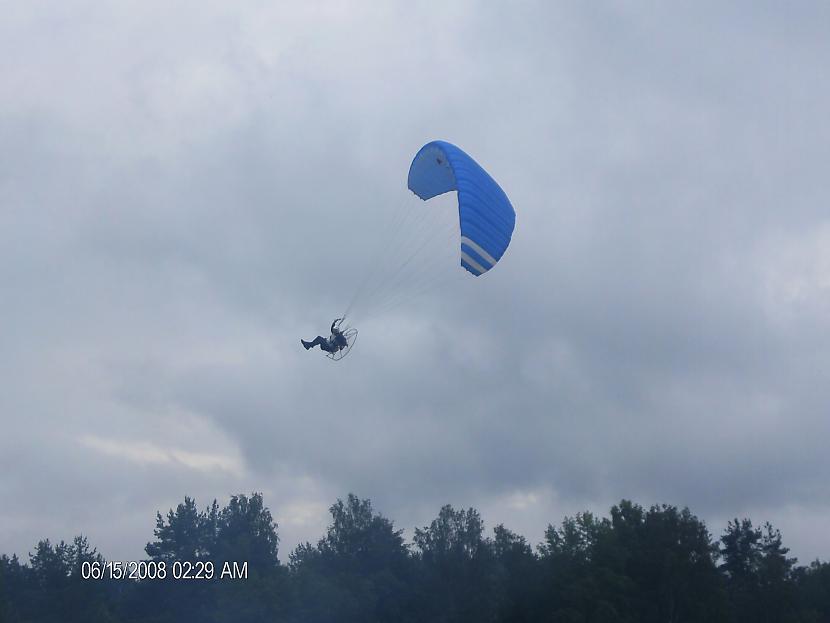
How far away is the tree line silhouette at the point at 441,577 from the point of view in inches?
1801

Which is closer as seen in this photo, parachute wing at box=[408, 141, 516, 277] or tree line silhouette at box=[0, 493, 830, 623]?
parachute wing at box=[408, 141, 516, 277]

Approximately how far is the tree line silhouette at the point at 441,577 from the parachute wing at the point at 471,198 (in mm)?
24070

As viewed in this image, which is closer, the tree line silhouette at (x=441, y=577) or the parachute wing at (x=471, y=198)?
the parachute wing at (x=471, y=198)

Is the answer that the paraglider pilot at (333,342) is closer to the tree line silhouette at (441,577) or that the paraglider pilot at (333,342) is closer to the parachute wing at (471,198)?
the parachute wing at (471,198)

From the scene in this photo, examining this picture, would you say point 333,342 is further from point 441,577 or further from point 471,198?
point 441,577

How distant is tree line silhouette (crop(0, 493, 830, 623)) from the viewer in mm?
45750

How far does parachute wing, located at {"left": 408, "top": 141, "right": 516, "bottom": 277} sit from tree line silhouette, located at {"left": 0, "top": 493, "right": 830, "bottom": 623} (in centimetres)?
2407

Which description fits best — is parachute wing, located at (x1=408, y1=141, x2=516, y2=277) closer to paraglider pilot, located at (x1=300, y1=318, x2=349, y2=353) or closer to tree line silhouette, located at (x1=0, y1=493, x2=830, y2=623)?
paraglider pilot, located at (x1=300, y1=318, x2=349, y2=353)

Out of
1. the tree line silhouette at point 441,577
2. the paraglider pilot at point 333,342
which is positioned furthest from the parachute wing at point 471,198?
the tree line silhouette at point 441,577

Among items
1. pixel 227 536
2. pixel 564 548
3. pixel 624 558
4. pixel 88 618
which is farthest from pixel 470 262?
pixel 227 536

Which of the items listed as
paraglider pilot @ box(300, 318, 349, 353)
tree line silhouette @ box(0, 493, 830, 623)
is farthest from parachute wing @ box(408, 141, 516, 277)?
tree line silhouette @ box(0, 493, 830, 623)

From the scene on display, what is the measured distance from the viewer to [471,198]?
2500cm

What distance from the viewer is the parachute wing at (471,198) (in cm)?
2505

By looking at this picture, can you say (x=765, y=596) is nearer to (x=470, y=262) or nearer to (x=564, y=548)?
(x=564, y=548)
